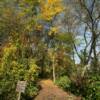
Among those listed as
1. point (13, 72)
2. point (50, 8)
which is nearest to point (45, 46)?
point (50, 8)

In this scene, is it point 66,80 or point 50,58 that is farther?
point 50,58

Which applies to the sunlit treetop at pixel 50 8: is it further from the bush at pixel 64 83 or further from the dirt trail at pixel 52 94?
the dirt trail at pixel 52 94

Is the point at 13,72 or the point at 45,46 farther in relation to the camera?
the point at 45,46

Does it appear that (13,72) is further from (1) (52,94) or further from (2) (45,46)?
(2) (45,46)

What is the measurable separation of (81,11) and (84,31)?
4068mm

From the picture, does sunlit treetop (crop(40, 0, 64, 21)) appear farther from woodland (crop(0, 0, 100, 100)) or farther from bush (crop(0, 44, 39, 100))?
bush (crop(0, 44, 39, 100))

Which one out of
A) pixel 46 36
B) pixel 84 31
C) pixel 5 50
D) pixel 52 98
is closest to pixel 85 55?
pixel 84 31

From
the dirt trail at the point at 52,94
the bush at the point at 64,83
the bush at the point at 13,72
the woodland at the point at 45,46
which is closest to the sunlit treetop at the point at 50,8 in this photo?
the woodland at the point at 45,46

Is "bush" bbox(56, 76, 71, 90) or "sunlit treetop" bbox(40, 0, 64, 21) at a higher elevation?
"sunlit treetop" bbox(40, 0, 64, 21)

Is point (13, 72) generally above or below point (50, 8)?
below

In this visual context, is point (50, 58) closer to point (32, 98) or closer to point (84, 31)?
point (84, 31)

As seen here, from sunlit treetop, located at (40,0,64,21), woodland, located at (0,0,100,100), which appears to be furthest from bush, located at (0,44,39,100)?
sunlit treetop, located at (40,0,64,21)

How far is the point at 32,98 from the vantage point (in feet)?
91.1

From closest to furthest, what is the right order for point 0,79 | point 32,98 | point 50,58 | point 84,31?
point 0,79
point 32,98
point 84,31
point 50,58
